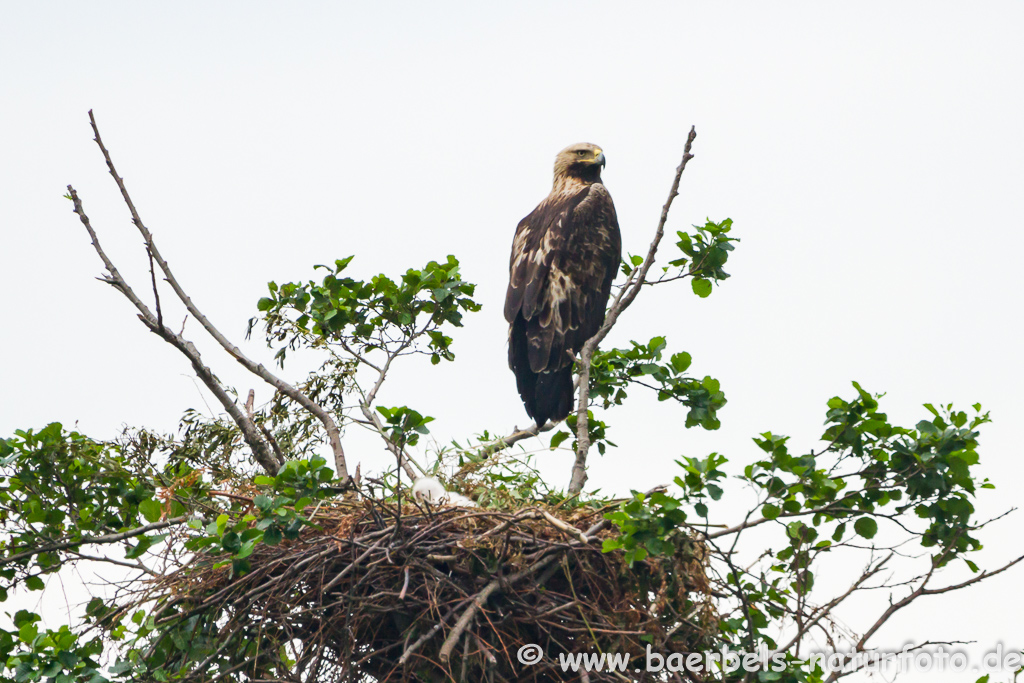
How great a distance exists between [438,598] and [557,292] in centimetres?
331

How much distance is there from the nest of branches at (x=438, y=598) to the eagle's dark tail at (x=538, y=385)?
2.44 m

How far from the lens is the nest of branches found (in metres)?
4.25

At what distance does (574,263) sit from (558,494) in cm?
252

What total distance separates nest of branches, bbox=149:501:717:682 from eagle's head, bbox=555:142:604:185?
14.9 feet

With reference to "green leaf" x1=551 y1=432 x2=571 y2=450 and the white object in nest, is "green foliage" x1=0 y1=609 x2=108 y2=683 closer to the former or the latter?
the white object in nest

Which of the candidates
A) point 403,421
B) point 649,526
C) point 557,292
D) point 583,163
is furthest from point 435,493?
point 583,163

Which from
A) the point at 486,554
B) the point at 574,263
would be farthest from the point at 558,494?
the point at 574,263

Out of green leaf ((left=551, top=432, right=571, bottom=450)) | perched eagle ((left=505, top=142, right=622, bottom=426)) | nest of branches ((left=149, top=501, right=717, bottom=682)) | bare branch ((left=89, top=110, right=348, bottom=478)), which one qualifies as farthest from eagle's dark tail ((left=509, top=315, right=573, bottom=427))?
nest of branches ((left=149, top=501, right=717, bottom=682))

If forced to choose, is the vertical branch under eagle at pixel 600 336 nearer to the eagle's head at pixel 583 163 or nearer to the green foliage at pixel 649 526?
the green foliage at pixel 649 526

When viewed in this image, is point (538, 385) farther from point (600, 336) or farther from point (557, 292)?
point (600, 336)

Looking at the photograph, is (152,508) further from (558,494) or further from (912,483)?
(912,483)

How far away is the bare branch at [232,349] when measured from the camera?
15.2ft

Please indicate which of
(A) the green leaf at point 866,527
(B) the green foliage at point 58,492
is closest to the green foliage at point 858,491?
(A) the green leaf at point 866,527

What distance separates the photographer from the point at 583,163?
8508mm
